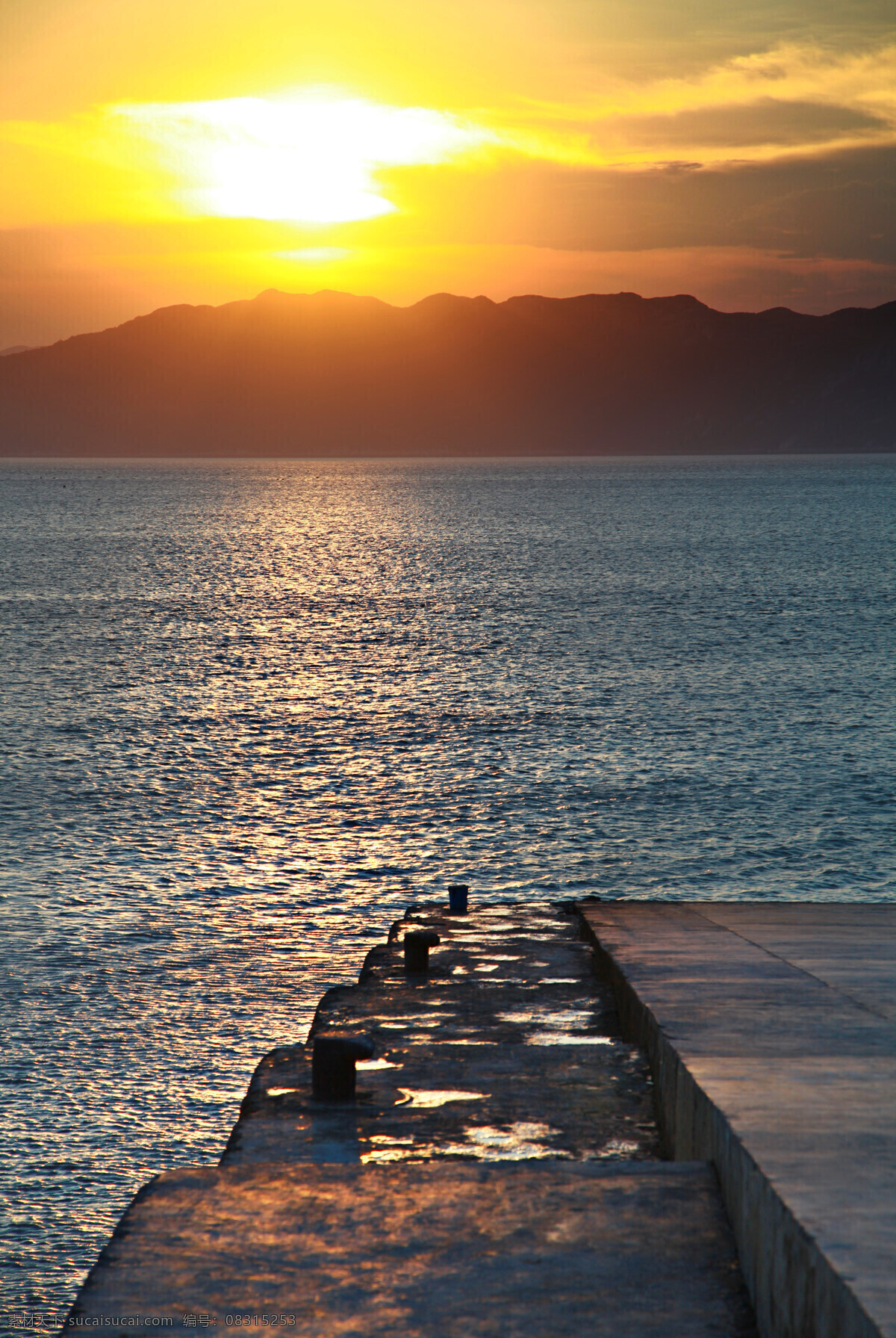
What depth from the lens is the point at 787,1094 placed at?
4566 mm

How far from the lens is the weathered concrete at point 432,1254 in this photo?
370 centimetres

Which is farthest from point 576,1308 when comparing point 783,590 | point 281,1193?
point 783,590

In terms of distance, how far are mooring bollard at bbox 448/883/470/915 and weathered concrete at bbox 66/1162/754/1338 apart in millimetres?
6278

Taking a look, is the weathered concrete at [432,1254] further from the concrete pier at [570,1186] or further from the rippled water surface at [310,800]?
the rippled water surface at [310,800]

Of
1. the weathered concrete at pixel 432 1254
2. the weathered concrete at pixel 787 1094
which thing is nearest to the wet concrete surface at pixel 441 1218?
the weathered concrete at pixel 432 1254

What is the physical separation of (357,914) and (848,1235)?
14925mm

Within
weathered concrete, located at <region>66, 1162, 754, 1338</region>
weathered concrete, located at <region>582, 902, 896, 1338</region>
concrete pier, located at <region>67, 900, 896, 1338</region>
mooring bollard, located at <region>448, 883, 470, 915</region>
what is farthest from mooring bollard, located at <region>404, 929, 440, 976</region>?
weathered concrete, located at <region>66, 1162, 754, 1338</region>

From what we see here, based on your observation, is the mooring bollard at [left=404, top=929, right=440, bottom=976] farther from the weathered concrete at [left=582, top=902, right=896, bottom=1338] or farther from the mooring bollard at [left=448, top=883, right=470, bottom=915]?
the mooring bollard at [left=448, top=883, right=470, bottom=915]

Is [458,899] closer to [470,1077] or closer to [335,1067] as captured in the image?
[470,1077]

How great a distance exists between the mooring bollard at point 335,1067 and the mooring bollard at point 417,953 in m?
2.49

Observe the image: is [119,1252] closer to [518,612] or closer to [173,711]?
[173,711]

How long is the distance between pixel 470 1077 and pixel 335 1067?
0.76m

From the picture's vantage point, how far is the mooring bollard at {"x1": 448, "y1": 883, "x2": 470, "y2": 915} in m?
11.0

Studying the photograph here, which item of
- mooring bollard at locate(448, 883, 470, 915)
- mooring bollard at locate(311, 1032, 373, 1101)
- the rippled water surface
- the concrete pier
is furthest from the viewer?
the rippled water surface
